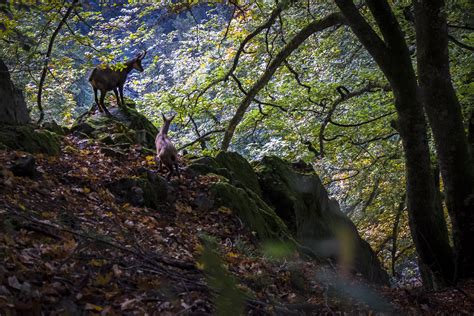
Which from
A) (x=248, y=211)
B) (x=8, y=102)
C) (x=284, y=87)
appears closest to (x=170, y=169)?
(x=248, y=211)

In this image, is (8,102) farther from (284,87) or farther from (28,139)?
(284,87)

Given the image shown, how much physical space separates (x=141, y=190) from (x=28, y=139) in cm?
208

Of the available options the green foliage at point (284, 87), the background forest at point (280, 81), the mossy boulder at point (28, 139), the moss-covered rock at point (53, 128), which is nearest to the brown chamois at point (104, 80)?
the background forest at point (280, 81)

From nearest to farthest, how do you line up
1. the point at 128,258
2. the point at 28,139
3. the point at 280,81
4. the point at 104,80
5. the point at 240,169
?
the point at 128,258
the point at 28,139
the point at 240,169
the point at 104,80
the point at 280,81

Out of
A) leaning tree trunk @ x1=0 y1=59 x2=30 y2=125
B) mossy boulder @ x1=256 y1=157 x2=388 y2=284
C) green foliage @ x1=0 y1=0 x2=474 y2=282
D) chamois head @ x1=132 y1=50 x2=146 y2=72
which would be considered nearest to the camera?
leaning tree trunk @ x1=0 y1=59 x2=30 y2=125

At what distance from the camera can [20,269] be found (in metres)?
3.53

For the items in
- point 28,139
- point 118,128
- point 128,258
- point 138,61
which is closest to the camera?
point 128,258

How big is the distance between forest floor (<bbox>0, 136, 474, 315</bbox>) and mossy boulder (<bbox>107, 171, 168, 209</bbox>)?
0.46 feet

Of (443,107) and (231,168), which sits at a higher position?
(443,107)

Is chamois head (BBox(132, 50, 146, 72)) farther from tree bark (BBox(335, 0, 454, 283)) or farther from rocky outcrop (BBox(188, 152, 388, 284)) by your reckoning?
tree bark (BBox(335, 0, 454, 283))

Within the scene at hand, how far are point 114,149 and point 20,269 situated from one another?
5767 millimetres

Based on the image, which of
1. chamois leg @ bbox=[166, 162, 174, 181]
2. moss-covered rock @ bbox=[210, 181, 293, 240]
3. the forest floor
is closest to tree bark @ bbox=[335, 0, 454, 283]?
the forest floor

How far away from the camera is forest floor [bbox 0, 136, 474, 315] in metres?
3.45

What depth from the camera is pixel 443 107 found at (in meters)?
7.32
